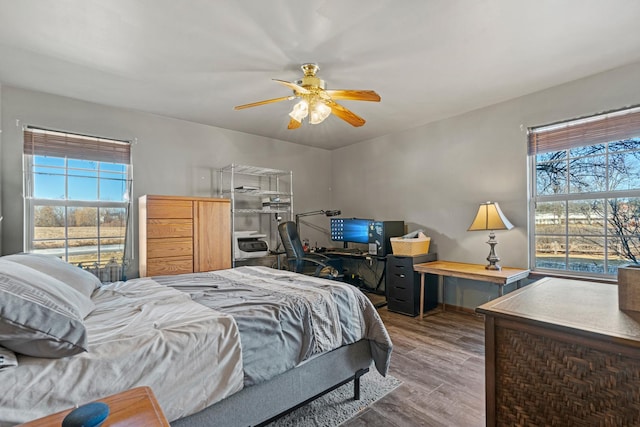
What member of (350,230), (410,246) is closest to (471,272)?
(410,246)

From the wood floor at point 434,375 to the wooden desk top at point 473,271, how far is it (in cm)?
58

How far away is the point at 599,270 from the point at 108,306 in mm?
3997

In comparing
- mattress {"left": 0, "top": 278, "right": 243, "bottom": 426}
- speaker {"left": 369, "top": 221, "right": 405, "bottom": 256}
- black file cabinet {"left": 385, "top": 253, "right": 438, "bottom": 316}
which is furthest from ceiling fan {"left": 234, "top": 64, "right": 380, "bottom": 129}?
black file cabinet {"left": 385, "top": 253, "right": 438, "bottom": 316}

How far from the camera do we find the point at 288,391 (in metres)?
1.59

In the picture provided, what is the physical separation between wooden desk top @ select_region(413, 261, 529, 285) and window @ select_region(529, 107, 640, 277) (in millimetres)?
385

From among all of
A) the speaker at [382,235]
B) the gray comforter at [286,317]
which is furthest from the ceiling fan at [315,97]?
the speaker at [382,235]

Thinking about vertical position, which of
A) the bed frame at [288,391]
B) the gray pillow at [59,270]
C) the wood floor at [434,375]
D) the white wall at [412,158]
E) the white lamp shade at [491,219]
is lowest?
the wood floor at [434,375]

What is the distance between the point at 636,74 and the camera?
2.58m

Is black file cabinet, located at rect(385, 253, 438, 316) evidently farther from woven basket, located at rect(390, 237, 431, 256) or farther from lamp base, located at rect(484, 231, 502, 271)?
lamp base, located at rect(484, 231, 502, 271)

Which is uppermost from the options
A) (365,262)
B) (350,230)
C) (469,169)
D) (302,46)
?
(302,46)

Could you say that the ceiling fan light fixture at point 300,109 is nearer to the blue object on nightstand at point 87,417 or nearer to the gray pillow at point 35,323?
the gray pillow at point 35,323

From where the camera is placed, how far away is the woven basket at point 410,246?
3.72m

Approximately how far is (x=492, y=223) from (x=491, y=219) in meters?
0.05

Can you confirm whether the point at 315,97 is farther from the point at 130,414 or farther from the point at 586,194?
the point at 586,194
